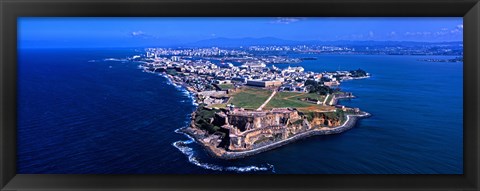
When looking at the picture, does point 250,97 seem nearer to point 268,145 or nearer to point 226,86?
point 226,86

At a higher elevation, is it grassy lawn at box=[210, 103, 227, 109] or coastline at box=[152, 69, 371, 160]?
grassy lawn at box=[210, 103, 227, 109]

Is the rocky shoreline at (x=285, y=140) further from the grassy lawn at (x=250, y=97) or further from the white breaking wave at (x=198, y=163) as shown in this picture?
the grassy lawn at (x=250, y=97)

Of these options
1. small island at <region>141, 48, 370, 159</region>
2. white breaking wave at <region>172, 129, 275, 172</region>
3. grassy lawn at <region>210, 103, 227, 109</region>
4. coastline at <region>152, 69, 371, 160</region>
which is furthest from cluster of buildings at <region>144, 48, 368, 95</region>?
white breaking wave at <region>172, 129, 275, 172</region>

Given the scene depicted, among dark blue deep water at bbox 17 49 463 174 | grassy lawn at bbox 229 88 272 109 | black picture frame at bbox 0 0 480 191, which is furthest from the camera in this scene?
grassy lawn at bbox 229 88 272 109

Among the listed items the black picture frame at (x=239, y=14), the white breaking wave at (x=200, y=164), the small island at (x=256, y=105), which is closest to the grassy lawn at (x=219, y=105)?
the small island at (x=256, y=105)

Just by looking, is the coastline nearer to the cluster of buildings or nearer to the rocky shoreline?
the rocky shoreline

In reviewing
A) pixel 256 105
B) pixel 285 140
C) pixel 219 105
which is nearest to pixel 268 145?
→ pixel 285 140
